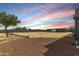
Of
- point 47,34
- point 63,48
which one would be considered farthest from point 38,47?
point 63,48

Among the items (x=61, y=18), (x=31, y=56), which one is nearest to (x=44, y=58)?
(x=31, y=56)

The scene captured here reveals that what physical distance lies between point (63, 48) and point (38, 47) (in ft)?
0.92

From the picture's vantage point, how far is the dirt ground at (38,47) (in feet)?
17.2

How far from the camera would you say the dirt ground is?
5254mm

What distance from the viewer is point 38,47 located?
17.3 ft

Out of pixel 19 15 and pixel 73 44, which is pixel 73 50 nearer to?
pixel 73 44

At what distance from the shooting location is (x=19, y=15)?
5258 mm

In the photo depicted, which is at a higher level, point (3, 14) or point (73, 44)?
point (3, 14)

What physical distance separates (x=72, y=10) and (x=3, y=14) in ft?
2.54

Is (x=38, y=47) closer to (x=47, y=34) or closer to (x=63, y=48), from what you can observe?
(x=47, y=34)

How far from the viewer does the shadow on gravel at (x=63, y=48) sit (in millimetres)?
5254

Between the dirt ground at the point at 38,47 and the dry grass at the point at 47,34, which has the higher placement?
the dry grass at the point at 47,34

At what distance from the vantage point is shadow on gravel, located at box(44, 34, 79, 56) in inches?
207

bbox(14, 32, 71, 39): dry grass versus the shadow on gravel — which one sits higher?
bbox(14, 32, 71, 39): dry grass
